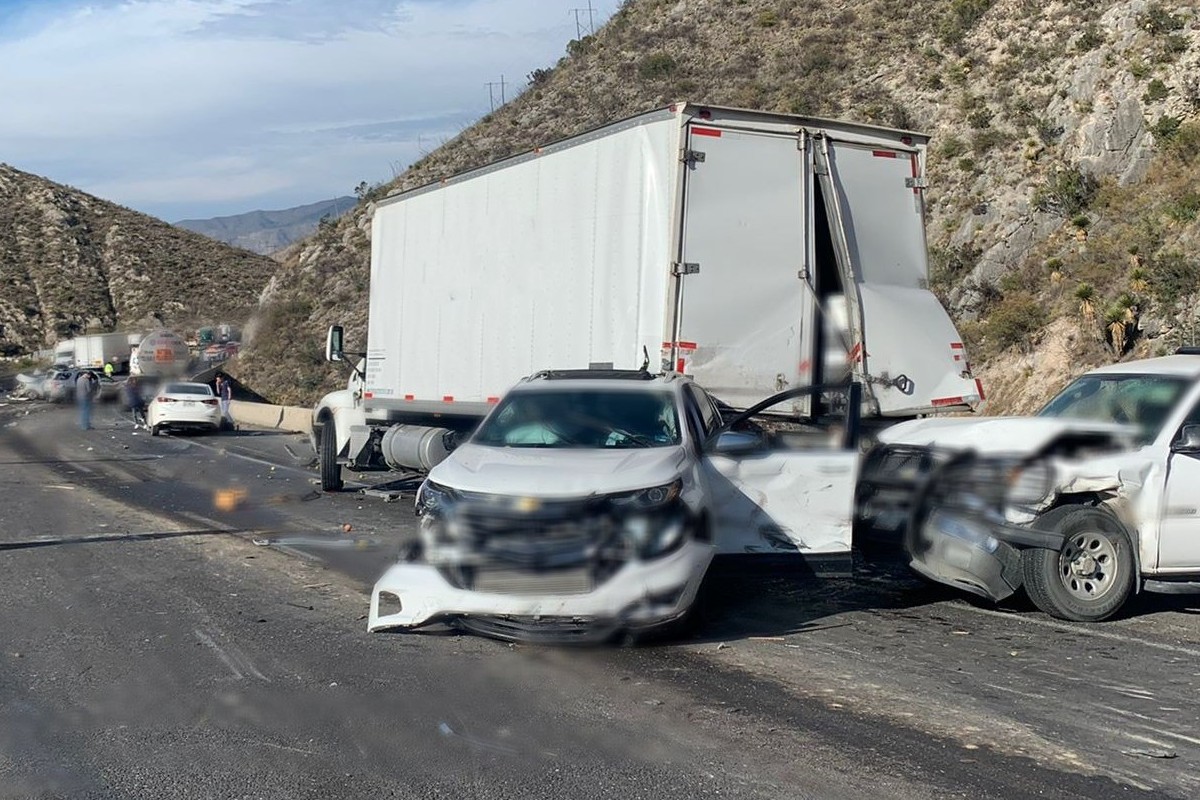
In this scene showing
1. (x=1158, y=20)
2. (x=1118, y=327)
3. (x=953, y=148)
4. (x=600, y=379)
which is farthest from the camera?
(x=953, y=148)

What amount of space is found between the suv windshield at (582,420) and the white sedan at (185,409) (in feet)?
74.1

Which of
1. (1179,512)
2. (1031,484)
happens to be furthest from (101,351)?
(1179,512)

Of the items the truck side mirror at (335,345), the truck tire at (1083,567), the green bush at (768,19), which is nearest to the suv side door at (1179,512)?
the truck tire at (1083,567)

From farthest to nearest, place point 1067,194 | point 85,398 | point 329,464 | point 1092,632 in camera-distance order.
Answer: point 85,398 → point 1067,194 → point 329,464 → point 1092,632

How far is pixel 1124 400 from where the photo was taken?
29.7 ft

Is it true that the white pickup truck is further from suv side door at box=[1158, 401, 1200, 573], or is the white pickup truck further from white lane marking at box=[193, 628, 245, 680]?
white lane marking at box=[193, 628, 245, 680]

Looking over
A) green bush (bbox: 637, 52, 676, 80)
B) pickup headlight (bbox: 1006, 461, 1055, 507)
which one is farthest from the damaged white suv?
green bush (bbox: 637, 52, 676, 80)

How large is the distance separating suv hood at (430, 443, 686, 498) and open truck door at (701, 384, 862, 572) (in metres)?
0.45

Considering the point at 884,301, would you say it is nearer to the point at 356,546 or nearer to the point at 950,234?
the point at 356,546

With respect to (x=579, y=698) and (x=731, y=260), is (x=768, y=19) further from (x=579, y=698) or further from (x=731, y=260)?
(x=579, y=698)

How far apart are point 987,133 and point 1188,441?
2711 centimetres

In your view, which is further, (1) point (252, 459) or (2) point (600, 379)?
(1) point (252, 459)

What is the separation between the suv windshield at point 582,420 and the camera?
8.48m

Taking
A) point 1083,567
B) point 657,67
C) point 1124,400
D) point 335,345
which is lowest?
point 1083,567
